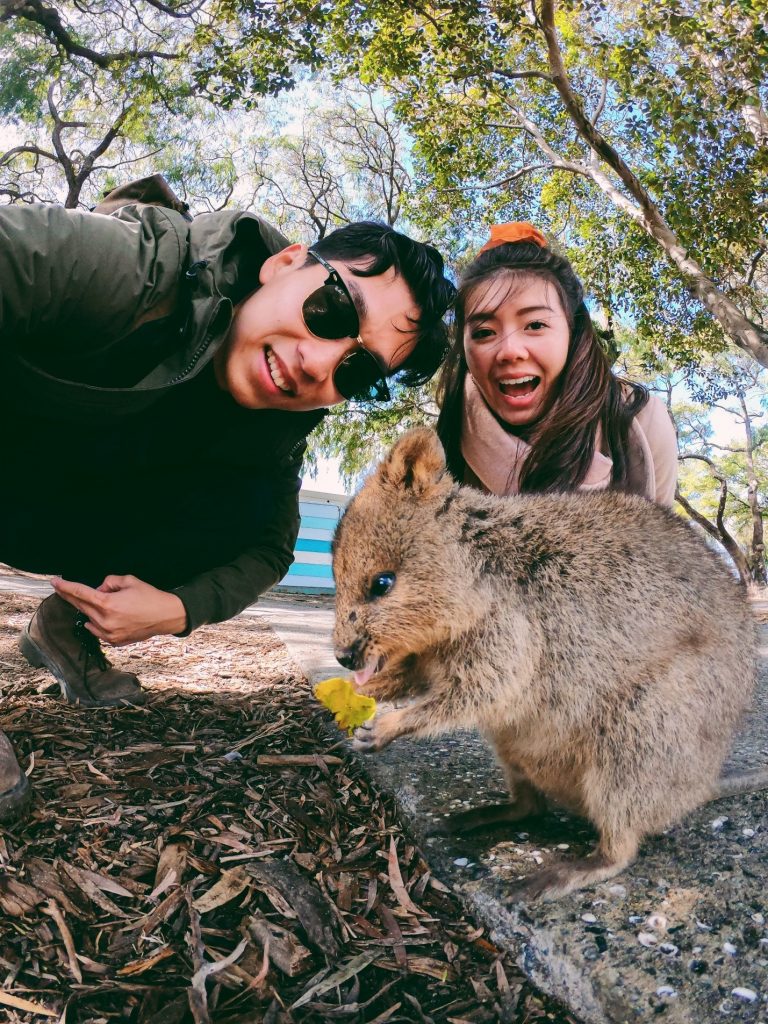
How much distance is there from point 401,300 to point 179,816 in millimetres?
1478

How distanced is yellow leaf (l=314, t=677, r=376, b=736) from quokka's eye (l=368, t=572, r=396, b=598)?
8.7 inches

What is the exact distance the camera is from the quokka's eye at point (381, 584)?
1.77 metres

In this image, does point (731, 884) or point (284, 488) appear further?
point (284, 488)

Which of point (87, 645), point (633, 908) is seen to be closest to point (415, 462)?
point (633, 908)

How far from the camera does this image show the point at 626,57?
6.11 metres

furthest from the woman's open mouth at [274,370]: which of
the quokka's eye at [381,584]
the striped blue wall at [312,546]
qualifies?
the striped blue wall at [312,546]

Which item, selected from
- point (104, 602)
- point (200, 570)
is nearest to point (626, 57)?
point (200, 570)

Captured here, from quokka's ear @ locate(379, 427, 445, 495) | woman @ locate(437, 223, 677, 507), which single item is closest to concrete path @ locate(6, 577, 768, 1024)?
quokka's ear @ locate(379, 427, 445, 495)

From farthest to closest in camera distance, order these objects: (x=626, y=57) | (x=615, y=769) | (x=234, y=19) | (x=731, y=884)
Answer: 1. (x=234, y=19)
2. (x=626, y=57)
3. (x=615, y=769)
4. (x=731, y=884)

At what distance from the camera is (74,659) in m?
2.47

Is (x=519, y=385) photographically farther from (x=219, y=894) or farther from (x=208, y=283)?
(x=219, y=894)

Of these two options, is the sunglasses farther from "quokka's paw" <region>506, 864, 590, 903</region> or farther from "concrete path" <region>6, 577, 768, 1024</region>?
"quokka's paw" <region>506, 864, 590, 903</region>

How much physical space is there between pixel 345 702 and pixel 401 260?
1.26 m

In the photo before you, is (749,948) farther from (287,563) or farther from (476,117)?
(476,117)
